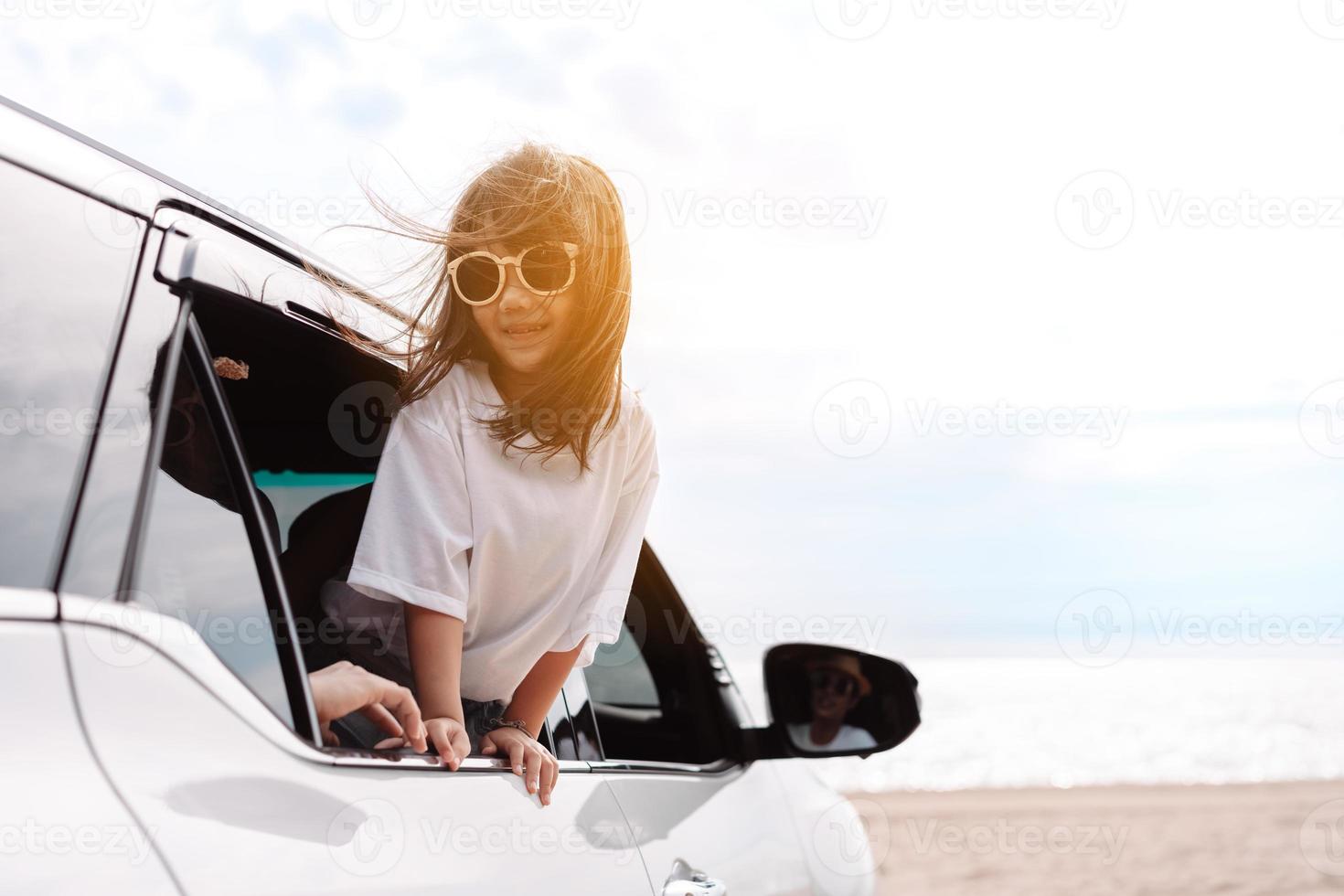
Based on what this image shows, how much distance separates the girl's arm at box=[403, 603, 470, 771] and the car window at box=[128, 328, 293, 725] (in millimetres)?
340


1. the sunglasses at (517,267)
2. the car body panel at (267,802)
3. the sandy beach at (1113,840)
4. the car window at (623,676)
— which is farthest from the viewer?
the sandy beach at (1113,840)

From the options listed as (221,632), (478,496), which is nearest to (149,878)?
(221,632)

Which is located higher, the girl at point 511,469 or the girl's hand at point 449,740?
the girl at point 511,469

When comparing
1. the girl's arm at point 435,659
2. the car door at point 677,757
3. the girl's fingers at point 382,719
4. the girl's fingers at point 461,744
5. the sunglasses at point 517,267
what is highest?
the sunglasses at point 517,267

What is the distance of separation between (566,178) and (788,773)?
1525 mm

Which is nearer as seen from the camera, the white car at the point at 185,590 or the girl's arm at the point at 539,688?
the white car at the point at 185,590

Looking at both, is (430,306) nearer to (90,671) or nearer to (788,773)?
(90,671)

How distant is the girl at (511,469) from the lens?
1.61m

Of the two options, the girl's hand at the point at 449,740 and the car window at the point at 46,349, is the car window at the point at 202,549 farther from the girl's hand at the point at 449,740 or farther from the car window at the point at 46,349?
the girl's hand at the point at 449,740

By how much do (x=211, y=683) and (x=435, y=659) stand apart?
0.59 meters

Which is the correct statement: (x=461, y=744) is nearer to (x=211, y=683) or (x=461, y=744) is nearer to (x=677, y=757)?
(x=211, y=683)

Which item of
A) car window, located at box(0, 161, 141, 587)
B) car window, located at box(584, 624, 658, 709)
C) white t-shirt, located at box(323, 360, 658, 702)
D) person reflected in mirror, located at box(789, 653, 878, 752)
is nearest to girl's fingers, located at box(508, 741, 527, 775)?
white t-shirt, located at box(323, 360, 658, 702)

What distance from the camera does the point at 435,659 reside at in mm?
1599

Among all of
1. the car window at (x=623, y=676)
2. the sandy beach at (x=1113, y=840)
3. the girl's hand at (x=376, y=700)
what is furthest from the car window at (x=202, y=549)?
the sandy beach at (x=1113, y=840)
